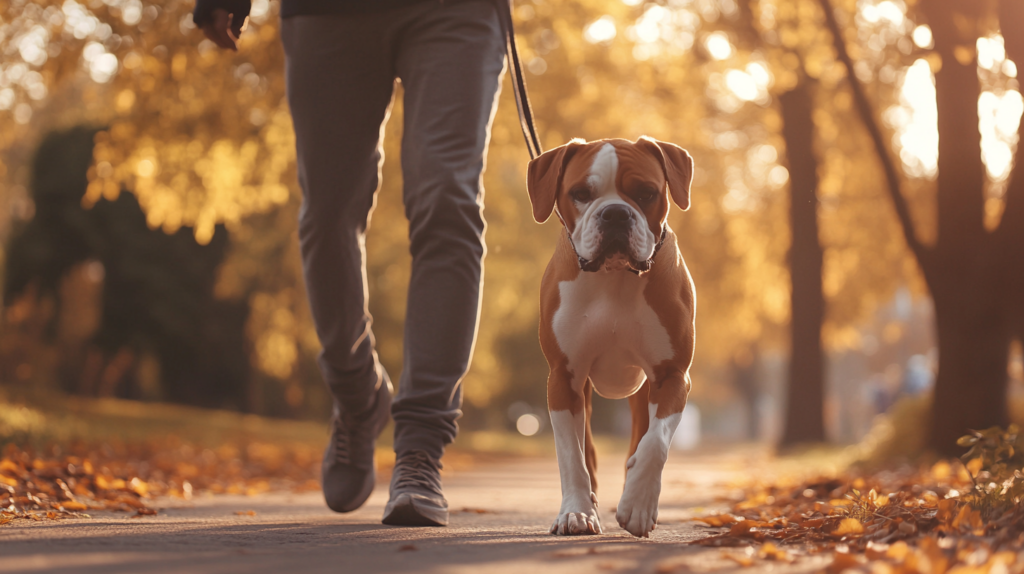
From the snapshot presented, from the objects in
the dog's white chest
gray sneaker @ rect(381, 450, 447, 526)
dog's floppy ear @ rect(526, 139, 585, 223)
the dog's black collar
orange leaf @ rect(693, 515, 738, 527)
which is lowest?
orange leaf @ rect(693, 515, 738, 527)

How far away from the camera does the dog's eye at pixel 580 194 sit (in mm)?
3189

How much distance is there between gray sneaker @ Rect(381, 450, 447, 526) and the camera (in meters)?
3.05

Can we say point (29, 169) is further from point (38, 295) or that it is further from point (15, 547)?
point (15, 547)

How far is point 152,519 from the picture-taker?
11.0 feet

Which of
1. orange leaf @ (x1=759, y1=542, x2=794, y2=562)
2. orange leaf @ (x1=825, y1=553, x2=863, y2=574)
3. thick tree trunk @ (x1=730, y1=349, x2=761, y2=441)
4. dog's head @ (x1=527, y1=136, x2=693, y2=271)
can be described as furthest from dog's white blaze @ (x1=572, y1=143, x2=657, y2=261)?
thick tree trunk @ (x1=730, y1=349, x2=761, y2=441)

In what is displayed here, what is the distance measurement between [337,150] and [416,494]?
1357 millimetres

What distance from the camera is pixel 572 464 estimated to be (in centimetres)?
306

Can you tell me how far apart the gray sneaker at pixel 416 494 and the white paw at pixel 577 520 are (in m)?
0.41

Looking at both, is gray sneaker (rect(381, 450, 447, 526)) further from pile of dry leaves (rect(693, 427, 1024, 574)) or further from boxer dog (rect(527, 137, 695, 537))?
pile of dry leaves (rect(693, 427, 1024, 574))

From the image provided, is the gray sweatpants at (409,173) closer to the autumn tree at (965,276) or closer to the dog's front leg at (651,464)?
the dog's front leg at (651,464)

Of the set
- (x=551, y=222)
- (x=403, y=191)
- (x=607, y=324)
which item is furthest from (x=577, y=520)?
(x=551, y=222)

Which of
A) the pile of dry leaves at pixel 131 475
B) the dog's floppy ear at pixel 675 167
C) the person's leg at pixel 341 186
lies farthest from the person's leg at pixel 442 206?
the pile of dry leaves at pixel 131 475

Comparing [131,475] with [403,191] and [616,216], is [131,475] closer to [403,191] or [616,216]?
[403,191]

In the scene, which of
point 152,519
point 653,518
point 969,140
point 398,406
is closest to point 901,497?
point 653,518
